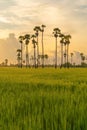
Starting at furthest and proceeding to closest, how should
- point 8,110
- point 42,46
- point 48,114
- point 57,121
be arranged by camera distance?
point 42,46, point 8,110, point 48,114, point 57,121

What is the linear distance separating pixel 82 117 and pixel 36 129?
0.99 metres

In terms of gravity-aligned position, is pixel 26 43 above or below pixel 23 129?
above

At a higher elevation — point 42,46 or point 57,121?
point 42,46

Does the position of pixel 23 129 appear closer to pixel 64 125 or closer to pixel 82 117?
pixel 64 125

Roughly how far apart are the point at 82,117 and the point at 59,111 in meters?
0.68

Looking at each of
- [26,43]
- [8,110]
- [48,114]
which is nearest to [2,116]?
[8,110]

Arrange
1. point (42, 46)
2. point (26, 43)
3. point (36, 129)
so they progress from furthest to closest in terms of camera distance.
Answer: point (26, 43) < point (42, 46) < point (36, 129)

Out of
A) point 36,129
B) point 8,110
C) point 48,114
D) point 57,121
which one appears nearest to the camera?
point 36,129

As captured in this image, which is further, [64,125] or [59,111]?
[59,111]

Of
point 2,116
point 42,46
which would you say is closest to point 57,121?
point 2,116

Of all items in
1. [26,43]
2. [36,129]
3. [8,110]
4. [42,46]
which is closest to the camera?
[36,129]

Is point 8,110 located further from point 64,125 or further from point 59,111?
point 64,125

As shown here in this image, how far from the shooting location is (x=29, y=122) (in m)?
4.95

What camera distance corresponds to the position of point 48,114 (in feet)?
18.9
